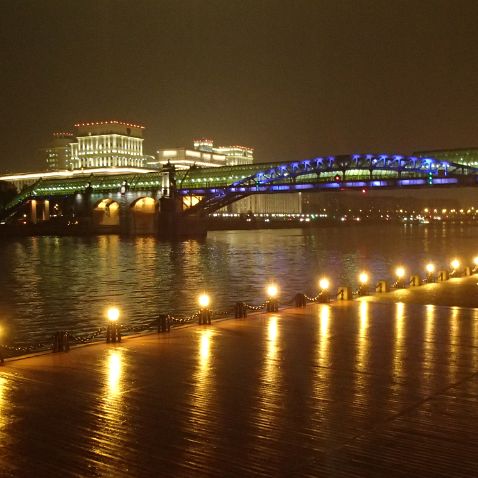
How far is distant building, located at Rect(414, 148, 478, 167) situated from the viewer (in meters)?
98.2

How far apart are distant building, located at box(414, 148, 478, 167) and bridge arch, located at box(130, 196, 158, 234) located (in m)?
47.8

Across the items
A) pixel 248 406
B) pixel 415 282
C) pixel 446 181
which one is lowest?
pixel 248 406

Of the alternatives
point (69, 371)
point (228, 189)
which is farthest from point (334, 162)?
point (69, 371)

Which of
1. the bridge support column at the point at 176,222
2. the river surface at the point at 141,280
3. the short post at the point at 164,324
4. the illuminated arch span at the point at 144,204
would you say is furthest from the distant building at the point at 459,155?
the short post at the point at 164,324

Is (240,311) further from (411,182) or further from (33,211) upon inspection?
(33,211)

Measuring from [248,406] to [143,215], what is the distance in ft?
371

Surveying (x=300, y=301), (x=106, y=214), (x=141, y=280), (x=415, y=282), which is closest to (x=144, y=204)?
(x=106, y=214)

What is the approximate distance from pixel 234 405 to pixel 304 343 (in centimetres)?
556

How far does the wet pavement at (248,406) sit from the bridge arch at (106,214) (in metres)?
113

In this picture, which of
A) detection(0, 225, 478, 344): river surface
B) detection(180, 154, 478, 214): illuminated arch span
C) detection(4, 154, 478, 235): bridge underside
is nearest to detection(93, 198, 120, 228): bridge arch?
detection(4, 154, 478, 235): bridge underside

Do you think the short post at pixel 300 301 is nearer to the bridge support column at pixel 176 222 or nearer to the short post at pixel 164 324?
the short post at pixel 164 324

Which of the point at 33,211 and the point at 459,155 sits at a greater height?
the point at 459,155

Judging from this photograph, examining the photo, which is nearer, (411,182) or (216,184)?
(411,182)

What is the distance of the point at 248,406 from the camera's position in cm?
1016
